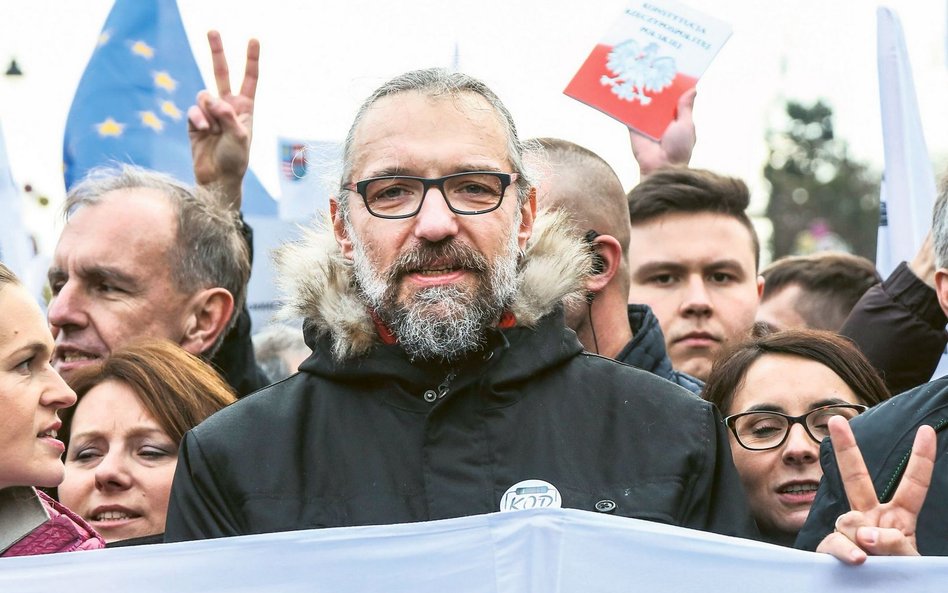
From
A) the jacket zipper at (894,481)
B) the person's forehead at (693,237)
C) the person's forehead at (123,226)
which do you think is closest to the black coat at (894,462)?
the jacket zipper at (894,481)

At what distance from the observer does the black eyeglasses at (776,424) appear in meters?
3.57

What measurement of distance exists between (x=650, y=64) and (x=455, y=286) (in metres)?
2.40

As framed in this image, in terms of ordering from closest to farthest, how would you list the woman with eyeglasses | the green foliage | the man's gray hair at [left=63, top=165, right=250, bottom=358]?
the woman with eyeglasses → the man's gray hair at [left=63, top=165, right=250, bottom=358] → the green foliage

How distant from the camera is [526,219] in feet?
11.1

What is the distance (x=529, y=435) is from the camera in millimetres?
3002

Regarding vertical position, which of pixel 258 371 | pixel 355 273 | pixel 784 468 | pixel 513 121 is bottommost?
pixel 258 371

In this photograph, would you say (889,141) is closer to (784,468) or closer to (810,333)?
(810,333)

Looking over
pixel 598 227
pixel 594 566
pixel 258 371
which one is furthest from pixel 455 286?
pixel 258 371

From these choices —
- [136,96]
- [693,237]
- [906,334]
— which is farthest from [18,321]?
[136,96]

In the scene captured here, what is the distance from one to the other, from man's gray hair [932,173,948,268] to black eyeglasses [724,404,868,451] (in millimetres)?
442

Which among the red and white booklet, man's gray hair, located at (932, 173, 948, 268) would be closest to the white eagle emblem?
the red and white booklet

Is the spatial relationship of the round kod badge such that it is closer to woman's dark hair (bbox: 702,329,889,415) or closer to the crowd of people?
the crowd of people

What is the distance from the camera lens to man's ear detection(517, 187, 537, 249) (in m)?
3.35

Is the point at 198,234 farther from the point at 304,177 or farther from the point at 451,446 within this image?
the point at 451,446
